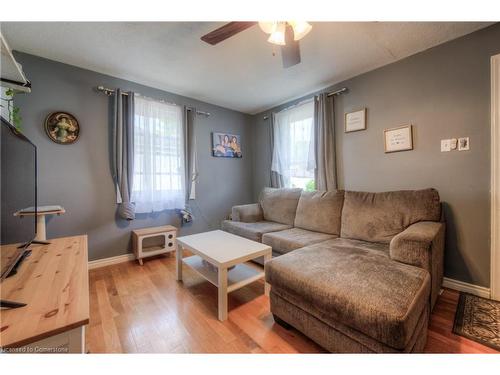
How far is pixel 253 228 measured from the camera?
253 centimetres

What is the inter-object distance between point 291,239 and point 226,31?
1836mm

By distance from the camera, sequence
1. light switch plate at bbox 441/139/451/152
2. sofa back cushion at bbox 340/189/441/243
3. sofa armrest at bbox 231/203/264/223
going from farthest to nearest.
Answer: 1. sofa armrest at bbox 231/203/264/223
2. light switch plate at bbox 441/139/451/152
3. sofa back cushion at bbox 340/189/441/243

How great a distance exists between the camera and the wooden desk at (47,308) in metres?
0.58

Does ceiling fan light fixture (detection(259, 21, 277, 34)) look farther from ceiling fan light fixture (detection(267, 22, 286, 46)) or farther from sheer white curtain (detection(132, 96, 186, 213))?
sheer white curtain (detection(132, 96, 186, 213))

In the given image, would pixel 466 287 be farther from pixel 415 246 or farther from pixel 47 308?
pixel 47 308

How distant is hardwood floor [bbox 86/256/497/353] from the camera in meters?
1.23

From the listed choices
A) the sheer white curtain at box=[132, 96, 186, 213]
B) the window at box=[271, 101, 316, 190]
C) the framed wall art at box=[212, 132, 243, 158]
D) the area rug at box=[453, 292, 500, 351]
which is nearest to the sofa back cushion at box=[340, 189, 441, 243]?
the area rug at box=[453, 292, 500, 351]

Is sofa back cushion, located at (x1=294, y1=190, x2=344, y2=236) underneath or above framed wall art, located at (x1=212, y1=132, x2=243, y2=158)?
underneath

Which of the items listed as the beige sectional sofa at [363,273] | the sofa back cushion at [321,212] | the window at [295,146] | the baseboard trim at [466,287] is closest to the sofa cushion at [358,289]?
the beige sectional sofa at [363,273]

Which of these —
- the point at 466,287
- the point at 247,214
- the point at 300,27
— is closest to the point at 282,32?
the point at 300,27

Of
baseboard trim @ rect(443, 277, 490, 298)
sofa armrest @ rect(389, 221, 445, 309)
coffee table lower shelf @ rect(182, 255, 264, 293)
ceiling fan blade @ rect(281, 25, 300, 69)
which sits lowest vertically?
baseboard trim @ rect(443, 277, 490, 298)

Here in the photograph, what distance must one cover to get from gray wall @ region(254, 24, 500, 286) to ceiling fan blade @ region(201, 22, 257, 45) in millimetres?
1768

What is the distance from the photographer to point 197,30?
1.71 metres
